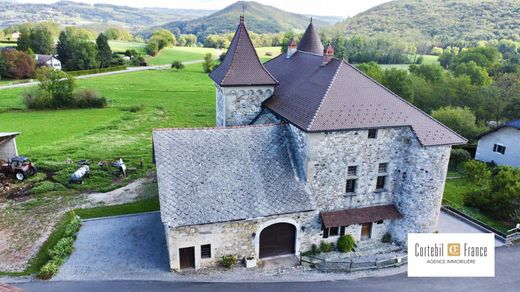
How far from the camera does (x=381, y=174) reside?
24328mm

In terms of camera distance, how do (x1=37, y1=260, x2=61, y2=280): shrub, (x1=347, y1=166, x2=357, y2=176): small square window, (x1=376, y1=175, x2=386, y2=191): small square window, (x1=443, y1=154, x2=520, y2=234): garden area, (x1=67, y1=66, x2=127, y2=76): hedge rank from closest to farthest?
(x1=37, y1=260, x2=61, y2=280): shrub → (x1=347, y1=166, x2=357, y2=176): small square window → (x1=376, y1=175, x2=386, y2=191): small square window → (x1=443, y1=154, x2=520, y2=234): garden area → (x1=67, y1=66, x2=127, y2=76): hedge

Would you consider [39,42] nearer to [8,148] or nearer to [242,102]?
[8,148]

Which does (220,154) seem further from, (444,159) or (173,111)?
(173,111)

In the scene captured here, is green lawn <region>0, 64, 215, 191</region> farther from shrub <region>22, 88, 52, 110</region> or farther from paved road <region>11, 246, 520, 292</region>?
paved road <region>11, 246, 520, 292</region>

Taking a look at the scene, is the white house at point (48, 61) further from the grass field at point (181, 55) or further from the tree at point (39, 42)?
the grass field at point (181, 55)

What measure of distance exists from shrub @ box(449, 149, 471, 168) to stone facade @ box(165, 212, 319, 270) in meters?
28.4

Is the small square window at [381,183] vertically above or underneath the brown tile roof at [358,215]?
above

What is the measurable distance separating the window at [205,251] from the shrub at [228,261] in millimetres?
881

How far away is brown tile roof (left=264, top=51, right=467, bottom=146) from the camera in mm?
22359

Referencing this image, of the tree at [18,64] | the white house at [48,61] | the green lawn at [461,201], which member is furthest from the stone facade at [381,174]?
the white house at [48,61]

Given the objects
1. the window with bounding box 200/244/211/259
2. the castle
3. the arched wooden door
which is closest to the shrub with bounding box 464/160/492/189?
the castle

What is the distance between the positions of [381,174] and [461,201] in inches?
534

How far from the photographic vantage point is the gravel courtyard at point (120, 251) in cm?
2081

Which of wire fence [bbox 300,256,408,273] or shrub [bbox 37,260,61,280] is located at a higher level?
shrub [bbox 37,260,61,280]
